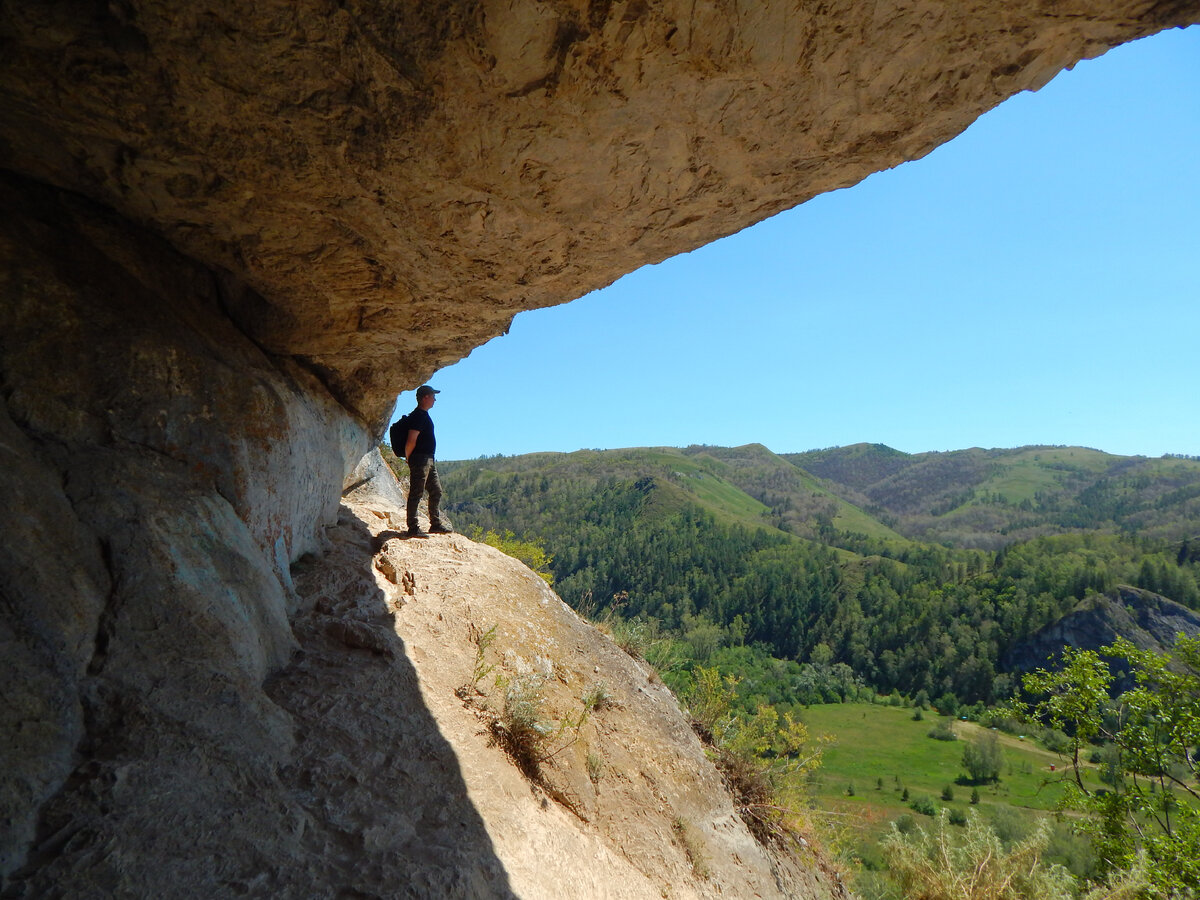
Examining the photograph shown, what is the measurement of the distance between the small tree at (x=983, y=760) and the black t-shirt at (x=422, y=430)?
263 feet

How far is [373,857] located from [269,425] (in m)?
3.50

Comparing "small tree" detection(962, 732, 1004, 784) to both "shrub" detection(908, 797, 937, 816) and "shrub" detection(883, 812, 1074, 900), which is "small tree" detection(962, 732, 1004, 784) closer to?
"shrub" detection(908, 797, 937, 816)

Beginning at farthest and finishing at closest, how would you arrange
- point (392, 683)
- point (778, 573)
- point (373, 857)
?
point (778, 573)
point (392, 683)
point (373, 857)

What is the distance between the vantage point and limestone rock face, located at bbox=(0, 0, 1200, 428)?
334 cm

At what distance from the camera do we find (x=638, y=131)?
13.4 feet

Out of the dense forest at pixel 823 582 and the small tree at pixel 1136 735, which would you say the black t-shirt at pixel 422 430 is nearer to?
the small tree at pixel 1136 735

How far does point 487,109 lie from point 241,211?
7.51 feet

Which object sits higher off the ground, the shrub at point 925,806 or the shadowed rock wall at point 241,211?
the shadowed rock wall at point 241,211

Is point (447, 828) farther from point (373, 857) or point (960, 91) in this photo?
point (960, 91)

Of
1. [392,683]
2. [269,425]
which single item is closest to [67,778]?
[392,683]

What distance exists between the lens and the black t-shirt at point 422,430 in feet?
28.8

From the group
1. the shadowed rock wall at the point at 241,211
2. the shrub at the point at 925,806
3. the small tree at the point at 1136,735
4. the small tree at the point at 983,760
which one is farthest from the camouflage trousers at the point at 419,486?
the small tree at the point at 983,760

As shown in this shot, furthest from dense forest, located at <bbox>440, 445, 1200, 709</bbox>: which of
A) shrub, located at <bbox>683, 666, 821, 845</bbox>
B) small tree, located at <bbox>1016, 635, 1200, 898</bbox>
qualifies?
shrub, located at <bbox>683, 666, 821, 845</bbox>

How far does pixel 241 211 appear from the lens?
480 cm
